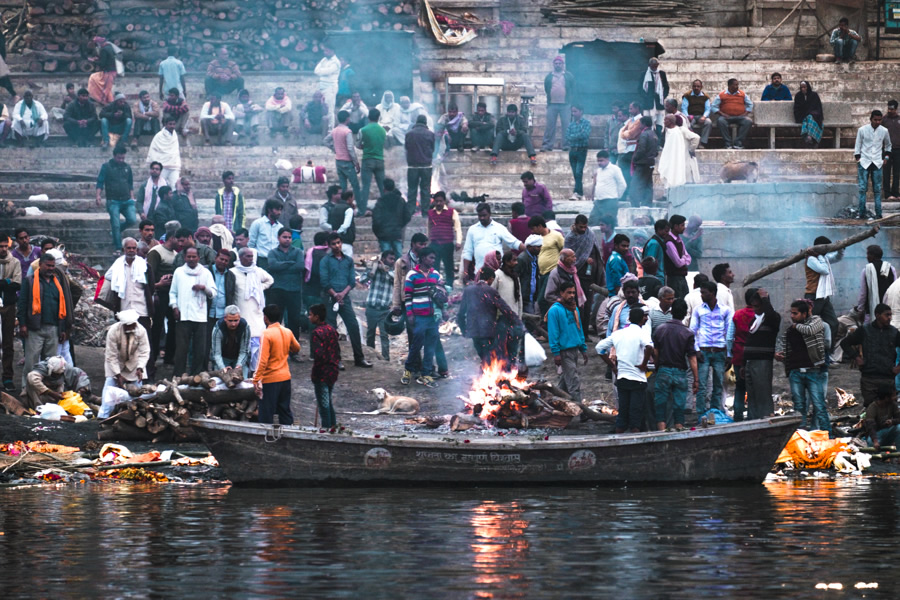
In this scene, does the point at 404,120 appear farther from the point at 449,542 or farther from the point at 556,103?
the point at 449,542

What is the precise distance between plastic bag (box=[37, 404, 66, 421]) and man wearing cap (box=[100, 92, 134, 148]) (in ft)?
35.8

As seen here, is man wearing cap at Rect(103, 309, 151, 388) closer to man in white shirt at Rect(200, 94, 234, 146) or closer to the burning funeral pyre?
the burning funeral pyre

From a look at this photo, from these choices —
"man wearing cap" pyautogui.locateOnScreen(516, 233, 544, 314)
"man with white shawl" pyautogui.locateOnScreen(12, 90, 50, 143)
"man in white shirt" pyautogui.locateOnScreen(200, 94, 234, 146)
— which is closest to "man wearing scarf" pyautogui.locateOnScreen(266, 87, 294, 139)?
"man in white shirt" pyautogui.locateOnScreen(200, 94, 234, 146)

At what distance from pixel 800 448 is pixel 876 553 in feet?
15.5

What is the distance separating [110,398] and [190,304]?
159 cm

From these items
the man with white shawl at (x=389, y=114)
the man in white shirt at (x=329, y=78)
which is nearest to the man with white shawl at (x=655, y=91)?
the man with white shawl at (x=389, y=114)

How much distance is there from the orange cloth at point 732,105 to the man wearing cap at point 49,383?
13.0 metres

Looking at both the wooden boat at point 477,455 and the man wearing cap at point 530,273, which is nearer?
the wooden boat at point 477,455

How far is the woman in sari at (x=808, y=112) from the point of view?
26.4m

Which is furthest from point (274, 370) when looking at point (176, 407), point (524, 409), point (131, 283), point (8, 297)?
point (8, 297)

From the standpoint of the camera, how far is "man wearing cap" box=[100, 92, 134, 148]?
87.8 feet

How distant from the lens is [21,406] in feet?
55.0

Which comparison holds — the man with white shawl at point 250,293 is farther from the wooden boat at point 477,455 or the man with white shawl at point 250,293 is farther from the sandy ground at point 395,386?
the wooden boat at point 477,455

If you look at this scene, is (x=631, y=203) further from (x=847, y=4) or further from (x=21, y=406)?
(x=847, y=4)
